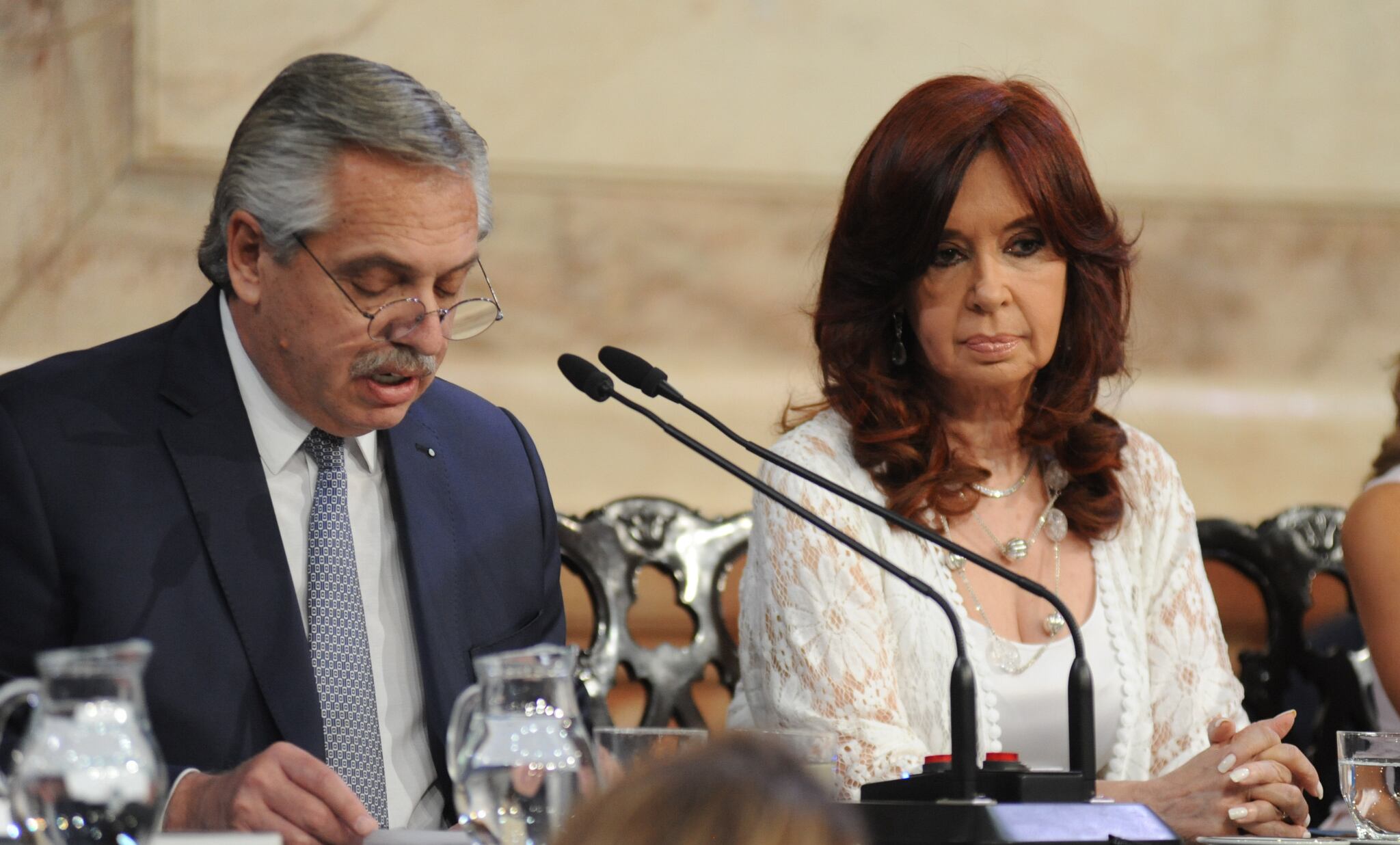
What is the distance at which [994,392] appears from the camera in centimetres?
253

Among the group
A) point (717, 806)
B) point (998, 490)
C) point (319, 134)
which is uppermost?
point (319, 134)

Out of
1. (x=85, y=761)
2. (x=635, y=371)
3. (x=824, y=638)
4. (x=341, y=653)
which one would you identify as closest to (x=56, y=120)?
(x=341, y=653)

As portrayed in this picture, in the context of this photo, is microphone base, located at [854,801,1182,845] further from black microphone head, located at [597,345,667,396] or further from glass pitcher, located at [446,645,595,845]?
black microphone head, located at [597,345,667,396]

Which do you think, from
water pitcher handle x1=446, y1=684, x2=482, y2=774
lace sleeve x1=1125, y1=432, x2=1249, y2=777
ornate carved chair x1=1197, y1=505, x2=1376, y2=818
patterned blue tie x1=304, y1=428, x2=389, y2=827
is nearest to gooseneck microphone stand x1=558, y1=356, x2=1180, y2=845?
water pitcher handle x1=446, y1=684, x2=482, y2=774

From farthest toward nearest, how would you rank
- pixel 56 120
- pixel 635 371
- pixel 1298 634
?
pixel 56 120
pixel 1298 634
pixel 635 371

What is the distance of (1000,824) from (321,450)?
1067 millimetres

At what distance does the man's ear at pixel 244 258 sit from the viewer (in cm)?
202

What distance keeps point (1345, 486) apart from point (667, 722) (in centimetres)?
169

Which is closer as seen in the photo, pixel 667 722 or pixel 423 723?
pixel 423 723

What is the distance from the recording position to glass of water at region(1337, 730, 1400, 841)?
5.70ft

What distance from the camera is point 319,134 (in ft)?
6.48

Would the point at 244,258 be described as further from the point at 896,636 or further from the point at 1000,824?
the point at 1000,824

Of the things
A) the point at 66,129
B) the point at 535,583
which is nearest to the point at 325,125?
the point at 535,583

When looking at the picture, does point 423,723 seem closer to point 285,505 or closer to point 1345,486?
point 285,505
